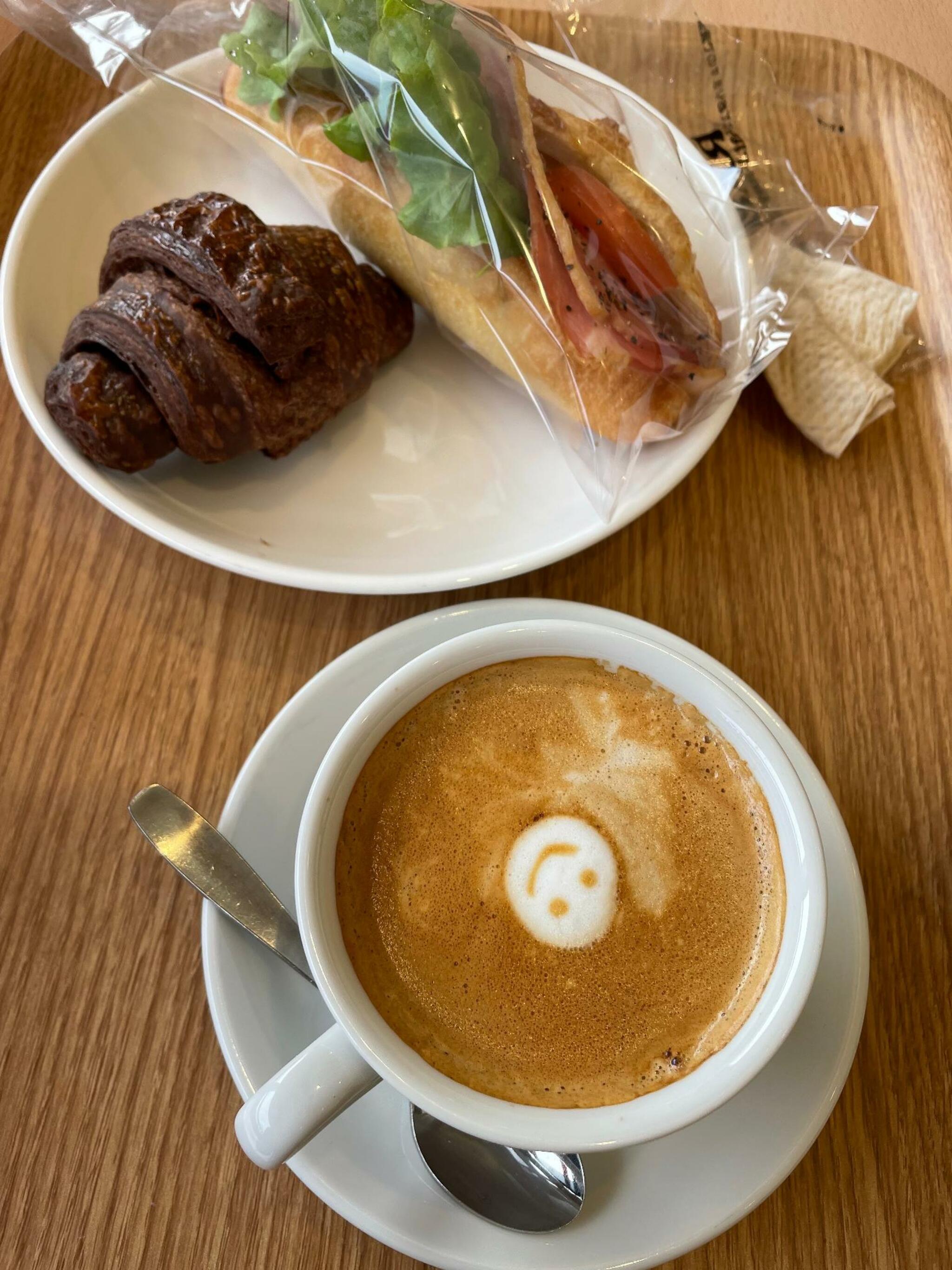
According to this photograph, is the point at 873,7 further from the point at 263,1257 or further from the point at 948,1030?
the point at 263,1257

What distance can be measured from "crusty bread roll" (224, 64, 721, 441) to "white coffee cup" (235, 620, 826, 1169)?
389mm

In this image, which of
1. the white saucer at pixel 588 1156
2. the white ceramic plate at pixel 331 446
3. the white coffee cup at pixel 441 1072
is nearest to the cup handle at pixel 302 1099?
the white coffee cup at pixel 441 1072

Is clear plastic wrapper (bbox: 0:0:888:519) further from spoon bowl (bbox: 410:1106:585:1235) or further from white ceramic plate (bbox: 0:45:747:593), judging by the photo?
spoon bowl (bbox: 410:1106:585:1235)

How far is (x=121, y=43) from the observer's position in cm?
117

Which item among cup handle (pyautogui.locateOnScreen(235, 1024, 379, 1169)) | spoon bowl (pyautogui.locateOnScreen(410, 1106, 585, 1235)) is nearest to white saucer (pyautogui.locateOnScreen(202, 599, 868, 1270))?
spoon bowl (pyautogui.locateOnScreen(410, 1106, 585, 1235))

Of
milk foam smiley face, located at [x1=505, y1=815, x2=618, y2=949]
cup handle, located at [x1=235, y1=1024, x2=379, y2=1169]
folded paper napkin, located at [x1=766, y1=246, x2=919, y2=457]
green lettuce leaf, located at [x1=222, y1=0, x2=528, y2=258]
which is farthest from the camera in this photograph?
folded paper napkin, located at [x1=766, y1=246, x2=919, y2=457]

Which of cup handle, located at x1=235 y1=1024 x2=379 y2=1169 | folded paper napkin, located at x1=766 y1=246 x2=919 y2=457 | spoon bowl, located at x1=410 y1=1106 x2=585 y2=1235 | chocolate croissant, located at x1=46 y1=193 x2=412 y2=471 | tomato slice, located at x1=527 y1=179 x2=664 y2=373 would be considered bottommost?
spoon bowl, located at x1=410 y1=1106 x2=585 y2=1235

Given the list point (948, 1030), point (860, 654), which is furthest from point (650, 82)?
point (948, 1030)

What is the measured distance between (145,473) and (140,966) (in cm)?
56

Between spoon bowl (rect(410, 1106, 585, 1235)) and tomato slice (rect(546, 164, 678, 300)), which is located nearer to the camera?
spoon bowl (rect(410, 1106, 585, 1235))

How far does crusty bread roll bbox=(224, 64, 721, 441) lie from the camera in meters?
1.03

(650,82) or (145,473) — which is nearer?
(145,473)

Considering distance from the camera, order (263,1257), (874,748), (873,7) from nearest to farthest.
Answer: (263,1257) → (874,748) → (873,7)

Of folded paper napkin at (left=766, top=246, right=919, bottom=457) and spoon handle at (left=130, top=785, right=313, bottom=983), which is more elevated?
spoon handle at (left=130, top=785, right=313, bottom=983)
